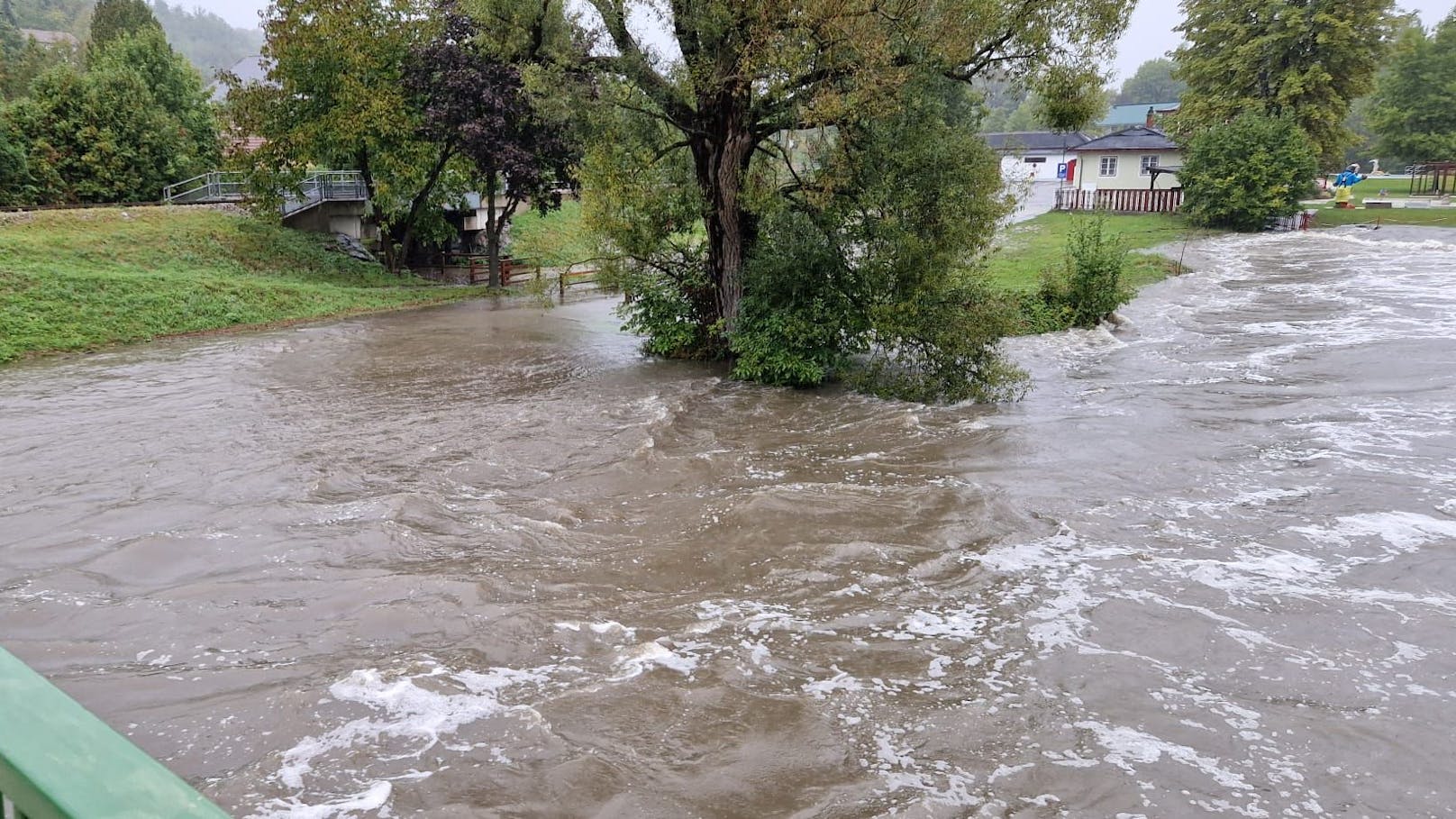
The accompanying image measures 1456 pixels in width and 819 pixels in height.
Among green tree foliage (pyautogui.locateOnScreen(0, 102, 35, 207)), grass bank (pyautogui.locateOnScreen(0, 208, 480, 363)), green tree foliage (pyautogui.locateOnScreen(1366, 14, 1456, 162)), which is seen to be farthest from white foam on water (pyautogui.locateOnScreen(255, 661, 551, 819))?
green tree foliage (pyautogui.locateOnScreen(1366, 14, 1456, 162))

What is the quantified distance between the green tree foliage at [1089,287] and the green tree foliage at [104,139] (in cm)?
2646

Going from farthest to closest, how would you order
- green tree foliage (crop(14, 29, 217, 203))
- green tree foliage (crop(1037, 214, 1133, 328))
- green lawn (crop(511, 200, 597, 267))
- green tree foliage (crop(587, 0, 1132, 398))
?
green lawn (crop(511, 200, 597, 267))
green tree foliage (crop(14, 29, 217, 203))
green tree foliage (crop(1037, 214, 1133, 328))
green tree foliage (crop(587, 0, 1132, 398))

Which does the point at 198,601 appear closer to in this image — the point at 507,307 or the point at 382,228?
the point at 507,307

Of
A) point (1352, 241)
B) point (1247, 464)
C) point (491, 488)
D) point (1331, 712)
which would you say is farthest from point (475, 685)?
point (1352, 241)

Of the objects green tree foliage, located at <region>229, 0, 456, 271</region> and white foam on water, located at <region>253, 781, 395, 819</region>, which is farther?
green tree foliage, located at <region>229, 0, 456, 271</region>

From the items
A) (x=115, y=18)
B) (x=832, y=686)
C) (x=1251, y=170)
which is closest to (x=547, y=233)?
(x=1251, y=170)

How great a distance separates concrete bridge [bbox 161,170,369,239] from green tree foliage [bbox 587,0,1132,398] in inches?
645

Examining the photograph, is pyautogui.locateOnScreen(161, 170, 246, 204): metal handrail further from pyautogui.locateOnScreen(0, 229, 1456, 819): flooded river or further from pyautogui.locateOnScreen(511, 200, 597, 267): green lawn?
pyautogui.locateOnScreen(0, 229, 1456, 819): flooded river

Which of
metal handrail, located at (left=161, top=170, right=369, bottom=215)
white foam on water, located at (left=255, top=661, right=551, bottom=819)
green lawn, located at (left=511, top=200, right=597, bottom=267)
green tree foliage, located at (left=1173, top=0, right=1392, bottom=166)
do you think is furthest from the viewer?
green tree foliage, located at (left=1173, top=0, right=1392, bottom=166)

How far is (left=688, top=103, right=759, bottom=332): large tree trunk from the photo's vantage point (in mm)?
14930

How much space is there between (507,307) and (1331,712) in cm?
2234

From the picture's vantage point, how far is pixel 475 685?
18.7 feet

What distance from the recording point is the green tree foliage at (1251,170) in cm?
3538

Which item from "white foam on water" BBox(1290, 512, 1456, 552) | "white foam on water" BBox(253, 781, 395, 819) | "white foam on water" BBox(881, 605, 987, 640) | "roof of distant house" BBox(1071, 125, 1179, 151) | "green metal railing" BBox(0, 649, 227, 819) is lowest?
"white foam on water" BBox(253, 781, 395, 819)
